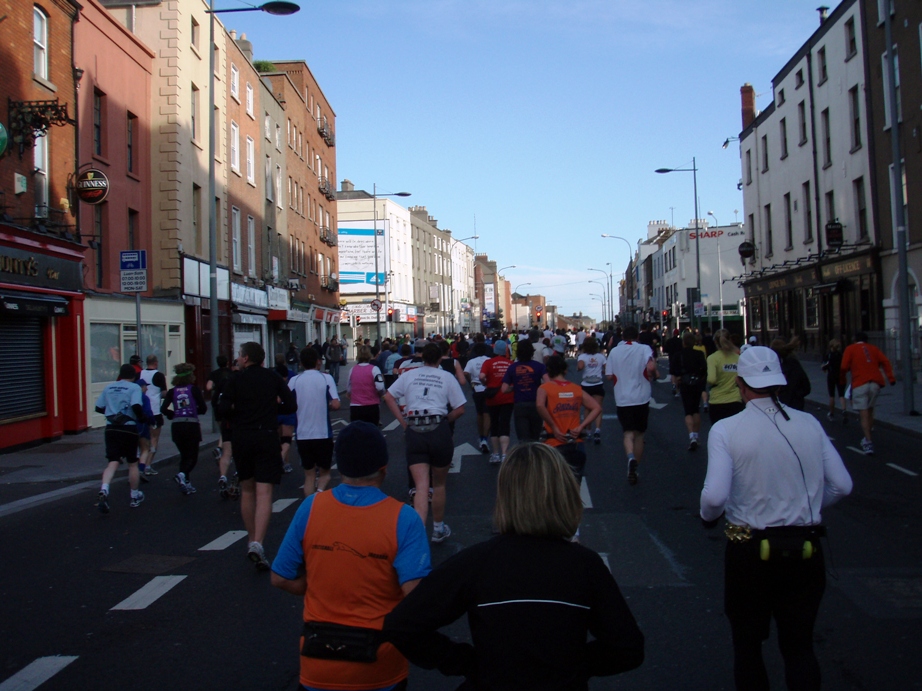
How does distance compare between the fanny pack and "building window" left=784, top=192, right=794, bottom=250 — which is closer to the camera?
the fanny pack

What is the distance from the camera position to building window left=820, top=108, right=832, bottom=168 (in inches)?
1270

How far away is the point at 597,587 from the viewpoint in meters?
2.45

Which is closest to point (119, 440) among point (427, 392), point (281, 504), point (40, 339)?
point (281, 504)

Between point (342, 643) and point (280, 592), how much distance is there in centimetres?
361

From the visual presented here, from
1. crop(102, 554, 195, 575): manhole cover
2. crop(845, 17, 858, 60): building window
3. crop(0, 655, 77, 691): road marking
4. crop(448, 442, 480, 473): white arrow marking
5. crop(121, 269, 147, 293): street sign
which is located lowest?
crop(0, 655, 77, 691): road marking

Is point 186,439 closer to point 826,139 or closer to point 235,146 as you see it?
point 235,146

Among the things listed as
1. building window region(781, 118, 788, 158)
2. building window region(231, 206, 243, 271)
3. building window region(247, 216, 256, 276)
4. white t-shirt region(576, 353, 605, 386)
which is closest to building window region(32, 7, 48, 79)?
white t-shirt region(576, 353, 605, 386)

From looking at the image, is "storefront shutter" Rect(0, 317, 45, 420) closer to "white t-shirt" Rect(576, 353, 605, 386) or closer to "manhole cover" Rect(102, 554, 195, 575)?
"manhole cover" Rect(102, 554, 195, 575)

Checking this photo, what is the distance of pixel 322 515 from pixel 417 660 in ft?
2.74

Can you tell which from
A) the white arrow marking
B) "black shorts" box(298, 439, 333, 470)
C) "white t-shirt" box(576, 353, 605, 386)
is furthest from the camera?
"white t-shirt" box(576, 353, 605, 386)

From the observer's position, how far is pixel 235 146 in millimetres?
31547

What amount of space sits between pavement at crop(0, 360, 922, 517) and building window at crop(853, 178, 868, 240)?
999cm

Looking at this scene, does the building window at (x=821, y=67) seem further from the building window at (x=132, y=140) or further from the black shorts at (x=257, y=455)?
the black shorts at (x=257, y=455)

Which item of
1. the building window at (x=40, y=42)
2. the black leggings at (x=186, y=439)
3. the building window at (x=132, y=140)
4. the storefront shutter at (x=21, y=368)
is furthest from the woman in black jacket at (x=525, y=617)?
the building window at (x=132, y=140)
